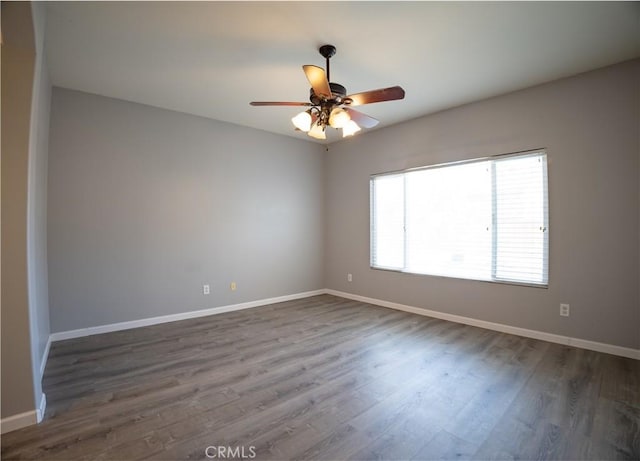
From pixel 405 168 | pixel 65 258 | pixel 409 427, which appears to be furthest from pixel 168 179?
pixel 409 427

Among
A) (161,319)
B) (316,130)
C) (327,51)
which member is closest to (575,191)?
(316,130)

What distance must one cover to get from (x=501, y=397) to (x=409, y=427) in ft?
2.70

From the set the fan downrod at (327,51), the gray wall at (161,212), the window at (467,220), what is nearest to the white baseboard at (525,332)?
the window at (467,220)

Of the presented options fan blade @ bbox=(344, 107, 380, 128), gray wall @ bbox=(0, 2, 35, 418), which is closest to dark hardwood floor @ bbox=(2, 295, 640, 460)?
gray wall @ bbox=(0, 2, 35, 418)

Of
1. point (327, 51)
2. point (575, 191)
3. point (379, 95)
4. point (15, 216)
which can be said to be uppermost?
point (327, 51)

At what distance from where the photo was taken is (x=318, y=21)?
220cm

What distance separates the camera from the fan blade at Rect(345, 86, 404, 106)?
2246 millimetres

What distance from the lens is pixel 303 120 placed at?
2576mm

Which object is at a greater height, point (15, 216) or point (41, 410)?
point (15, 216)

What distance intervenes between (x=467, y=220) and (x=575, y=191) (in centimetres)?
109

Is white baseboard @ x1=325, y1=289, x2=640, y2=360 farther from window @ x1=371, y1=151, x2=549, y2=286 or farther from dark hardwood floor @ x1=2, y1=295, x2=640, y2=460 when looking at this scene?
window @ x1=371, y1=151, x2=549, y2=286

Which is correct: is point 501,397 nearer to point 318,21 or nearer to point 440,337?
point 440,337

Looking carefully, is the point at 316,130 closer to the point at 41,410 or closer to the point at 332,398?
the point at 332,398

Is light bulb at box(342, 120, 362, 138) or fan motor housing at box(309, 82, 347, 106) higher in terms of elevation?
fan motor housing at box(309, 82, 347, 106)
